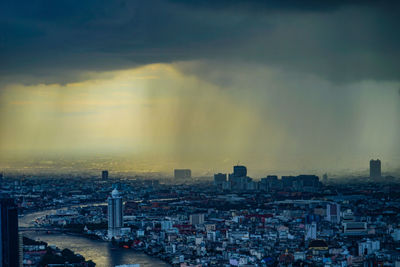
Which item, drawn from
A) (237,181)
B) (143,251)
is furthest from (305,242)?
(237,181)

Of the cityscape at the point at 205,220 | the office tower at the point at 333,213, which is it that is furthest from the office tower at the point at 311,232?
the office tower at the point at 333,213

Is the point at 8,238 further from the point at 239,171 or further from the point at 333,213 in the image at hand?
the point at 239,171

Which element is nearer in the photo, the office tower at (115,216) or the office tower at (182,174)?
the office tower at (115,216)

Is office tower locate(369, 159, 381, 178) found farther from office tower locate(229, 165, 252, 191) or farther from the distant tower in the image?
office tower locate(229, 165, 252, 191)

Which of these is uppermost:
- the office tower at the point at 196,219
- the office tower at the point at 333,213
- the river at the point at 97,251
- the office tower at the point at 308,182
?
the office tower at the point at 308,182

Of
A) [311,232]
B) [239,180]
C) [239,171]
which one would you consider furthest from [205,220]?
[239,180]

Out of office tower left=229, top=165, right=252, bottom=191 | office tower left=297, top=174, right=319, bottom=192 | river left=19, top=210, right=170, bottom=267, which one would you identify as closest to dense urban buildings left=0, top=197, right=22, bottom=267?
river left=19, top=210, right=170, bottom=267

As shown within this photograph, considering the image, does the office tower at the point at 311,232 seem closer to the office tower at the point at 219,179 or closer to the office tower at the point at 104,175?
the office tower at the point at 104,175
